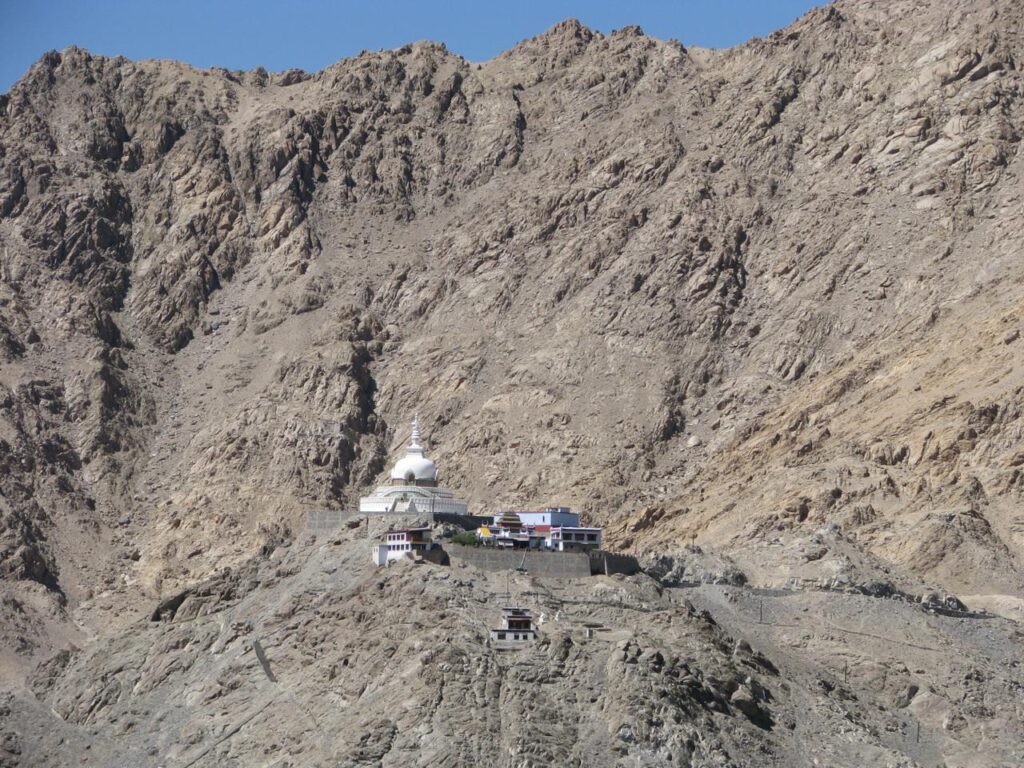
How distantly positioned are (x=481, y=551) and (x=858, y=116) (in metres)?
73.6

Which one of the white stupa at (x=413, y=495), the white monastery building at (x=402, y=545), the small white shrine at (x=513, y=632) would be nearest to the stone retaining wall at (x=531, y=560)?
the white monastery building at (x=402, y=545)

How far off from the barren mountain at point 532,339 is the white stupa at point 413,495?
396cm

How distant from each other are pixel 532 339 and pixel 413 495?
169 ft

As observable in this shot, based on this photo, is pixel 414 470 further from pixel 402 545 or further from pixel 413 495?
pixel 402 545

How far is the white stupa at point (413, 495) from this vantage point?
4013 inches

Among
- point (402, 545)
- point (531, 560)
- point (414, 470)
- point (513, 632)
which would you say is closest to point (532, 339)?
point (414, 470)

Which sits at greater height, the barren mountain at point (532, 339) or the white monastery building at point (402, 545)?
the barren mountain at point (532, 339)

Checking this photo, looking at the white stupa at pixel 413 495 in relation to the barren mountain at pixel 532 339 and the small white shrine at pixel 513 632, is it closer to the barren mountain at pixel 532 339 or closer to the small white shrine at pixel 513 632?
the barren mountain at pixel 532 339

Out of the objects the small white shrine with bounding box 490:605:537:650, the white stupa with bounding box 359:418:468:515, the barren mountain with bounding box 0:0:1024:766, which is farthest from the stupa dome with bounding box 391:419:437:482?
the small white shrine with bounding box 490:605:537:650

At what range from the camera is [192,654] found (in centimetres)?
10050

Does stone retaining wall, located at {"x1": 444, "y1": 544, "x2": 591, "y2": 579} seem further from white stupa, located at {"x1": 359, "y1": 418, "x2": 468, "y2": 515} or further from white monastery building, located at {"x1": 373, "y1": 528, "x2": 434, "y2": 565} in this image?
white stupa, located at {"x1": 359, "y1": 418, "x2": 468, "y2": 515}

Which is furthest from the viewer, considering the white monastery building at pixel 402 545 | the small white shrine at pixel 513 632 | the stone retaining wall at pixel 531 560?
the stone retaining wall at pixel 531 560

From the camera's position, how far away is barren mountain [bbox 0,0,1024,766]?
339ft

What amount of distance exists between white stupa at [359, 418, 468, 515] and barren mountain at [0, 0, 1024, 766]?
13.0 ft
